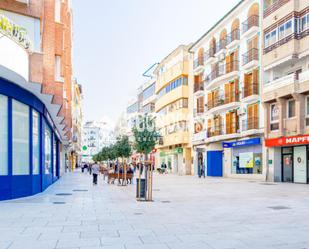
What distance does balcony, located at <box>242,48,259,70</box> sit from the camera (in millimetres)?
30834

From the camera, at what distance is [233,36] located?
34.7m

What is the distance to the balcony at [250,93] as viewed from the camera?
30.8 metres

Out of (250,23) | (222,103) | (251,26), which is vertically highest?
(250,23)

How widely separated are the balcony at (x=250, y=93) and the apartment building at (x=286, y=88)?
4.62 feet

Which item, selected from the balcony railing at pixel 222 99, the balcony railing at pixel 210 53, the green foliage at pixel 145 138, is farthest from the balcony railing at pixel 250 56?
the green foliage at pixel 145 138

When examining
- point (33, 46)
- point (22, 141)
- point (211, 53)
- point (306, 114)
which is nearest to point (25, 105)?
point (22, 141)

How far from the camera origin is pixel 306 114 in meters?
25.2

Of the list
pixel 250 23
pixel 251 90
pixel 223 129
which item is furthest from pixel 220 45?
pixel 223 129

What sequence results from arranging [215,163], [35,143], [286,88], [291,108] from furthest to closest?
[215,163] → [291,108] → [286,88] → [35,143]

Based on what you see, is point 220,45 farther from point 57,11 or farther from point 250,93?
point 57,11

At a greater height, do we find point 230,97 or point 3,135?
point 230,97

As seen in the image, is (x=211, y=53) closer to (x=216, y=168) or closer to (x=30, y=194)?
(x=216, y=168)

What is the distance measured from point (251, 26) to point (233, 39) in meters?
3.28

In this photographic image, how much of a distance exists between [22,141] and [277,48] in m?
20.2
